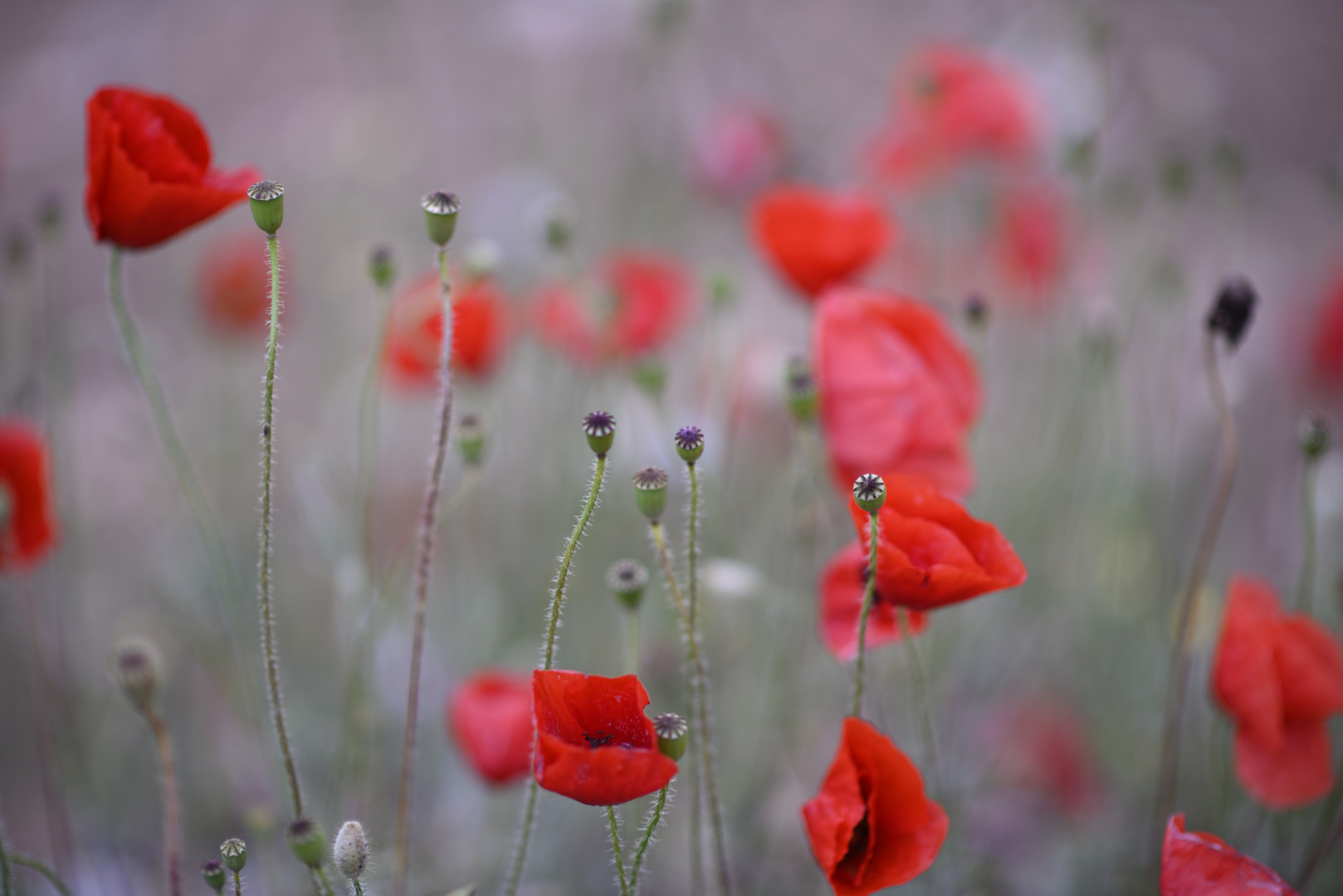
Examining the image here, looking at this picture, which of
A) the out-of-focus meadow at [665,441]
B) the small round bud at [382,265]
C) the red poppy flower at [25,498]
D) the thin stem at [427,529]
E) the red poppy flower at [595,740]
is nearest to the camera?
the red poppy flower at [595,740]

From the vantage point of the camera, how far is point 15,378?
1.28 m

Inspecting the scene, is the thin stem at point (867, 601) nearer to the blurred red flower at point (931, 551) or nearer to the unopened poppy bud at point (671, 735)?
the blurred red flower at point (931, 551)

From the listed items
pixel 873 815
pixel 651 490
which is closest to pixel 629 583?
pixel 651 490

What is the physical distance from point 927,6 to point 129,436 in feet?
6.99

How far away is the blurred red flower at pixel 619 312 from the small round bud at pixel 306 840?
23.9 inches

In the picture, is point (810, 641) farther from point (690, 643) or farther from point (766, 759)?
point (690, 643)

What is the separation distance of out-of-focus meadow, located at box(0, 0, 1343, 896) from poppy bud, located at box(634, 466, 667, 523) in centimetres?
20

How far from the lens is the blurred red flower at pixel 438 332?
0.99 m

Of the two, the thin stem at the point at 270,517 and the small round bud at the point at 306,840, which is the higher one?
the thin stem at the point at 270,517

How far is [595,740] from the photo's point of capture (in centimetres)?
55

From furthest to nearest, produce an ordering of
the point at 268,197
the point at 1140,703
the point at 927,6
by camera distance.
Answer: the point at 927,6 → the point at 1140,703 → the point at 268,197

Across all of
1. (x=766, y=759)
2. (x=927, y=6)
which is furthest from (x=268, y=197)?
(x=927, y=6)

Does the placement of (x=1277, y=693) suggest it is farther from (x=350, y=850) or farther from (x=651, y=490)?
(x=350, y=850)

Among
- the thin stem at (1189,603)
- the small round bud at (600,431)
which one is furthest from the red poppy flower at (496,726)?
the thin stem at (1189,603)
